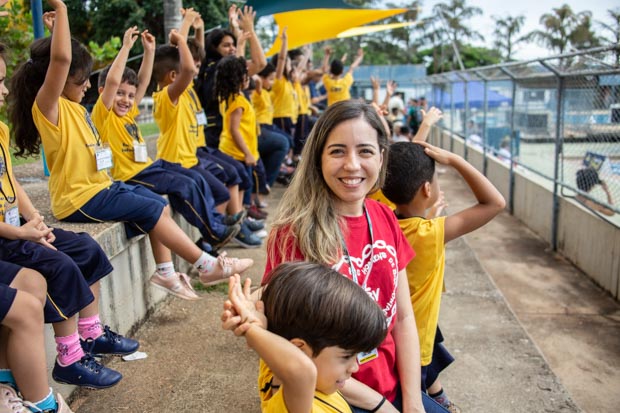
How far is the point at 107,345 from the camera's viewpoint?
282cm

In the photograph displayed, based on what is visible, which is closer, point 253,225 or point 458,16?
point 253,225

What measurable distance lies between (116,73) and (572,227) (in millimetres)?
4802

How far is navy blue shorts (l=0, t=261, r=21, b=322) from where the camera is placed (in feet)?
6.49

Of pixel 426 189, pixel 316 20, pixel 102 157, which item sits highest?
pixel 316 20

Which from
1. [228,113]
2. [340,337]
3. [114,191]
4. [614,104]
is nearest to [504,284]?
[614,104]

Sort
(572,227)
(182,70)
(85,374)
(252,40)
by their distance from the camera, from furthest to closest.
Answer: (572,227)
(252,40)
(182,70)
(85,374)

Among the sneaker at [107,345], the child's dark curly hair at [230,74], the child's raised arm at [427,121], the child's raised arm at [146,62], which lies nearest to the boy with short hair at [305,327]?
the sneaker at [107,345]

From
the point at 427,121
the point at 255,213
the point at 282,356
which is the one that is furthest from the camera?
the point at 255,213

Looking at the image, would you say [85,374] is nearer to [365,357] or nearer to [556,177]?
[365,357]

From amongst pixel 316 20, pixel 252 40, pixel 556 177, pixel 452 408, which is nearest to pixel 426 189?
pixel 452 408

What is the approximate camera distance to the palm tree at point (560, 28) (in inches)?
2116

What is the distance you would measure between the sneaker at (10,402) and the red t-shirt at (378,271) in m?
1.02

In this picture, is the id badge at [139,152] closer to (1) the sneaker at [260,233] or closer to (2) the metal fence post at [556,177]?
(1) the sneaker at [260,233]

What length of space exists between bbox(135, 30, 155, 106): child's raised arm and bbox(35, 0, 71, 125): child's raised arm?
1075mm
